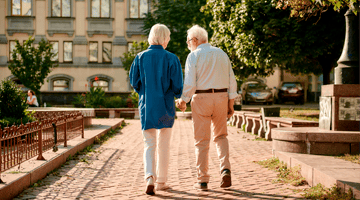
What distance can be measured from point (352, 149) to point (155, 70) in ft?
11.3

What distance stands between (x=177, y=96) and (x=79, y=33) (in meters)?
31.4

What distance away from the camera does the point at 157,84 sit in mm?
5211

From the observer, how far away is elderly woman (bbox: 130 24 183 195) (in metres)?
5.17

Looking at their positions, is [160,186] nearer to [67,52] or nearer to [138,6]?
[138,6]

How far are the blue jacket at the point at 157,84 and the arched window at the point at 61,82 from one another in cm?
3050

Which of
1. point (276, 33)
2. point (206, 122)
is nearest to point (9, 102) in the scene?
point (206, 122)

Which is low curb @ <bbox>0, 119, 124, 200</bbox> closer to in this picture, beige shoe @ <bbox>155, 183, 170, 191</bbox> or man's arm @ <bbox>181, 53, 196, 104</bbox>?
beige shoe @ <bbox>155, 183, 170, 191</bbox>

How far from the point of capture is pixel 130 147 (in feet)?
32.3

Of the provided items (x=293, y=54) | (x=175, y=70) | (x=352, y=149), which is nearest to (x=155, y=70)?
(x=175, y=70)

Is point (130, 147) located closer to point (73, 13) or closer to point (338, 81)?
point (338, 81)

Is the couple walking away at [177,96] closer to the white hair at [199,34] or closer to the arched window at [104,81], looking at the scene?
the white hair at [199,34]

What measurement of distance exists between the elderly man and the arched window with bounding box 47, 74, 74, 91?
100 feet

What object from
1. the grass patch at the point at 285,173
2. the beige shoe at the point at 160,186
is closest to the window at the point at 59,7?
the grass patch at the point at 285,173

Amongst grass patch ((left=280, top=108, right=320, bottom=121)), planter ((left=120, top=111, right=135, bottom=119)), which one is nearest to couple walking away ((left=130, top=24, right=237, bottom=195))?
grass patch ((left=280, top=108, right=320, bottom=121))
